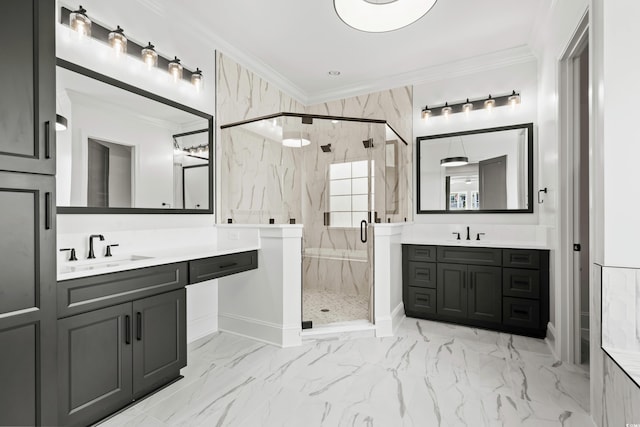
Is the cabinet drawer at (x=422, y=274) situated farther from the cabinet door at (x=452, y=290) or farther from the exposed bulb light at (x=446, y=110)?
the exposed bulb light at (x=446, y=110)

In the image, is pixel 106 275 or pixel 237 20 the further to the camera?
pixel 237 20

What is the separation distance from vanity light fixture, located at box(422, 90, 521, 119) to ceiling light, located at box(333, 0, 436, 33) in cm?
168

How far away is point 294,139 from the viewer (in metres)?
3.06

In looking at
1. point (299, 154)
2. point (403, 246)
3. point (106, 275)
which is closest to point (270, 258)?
point (299, 154)

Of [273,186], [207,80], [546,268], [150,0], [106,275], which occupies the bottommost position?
[546,268]

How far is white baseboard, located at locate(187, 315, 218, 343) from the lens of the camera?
2.82 m

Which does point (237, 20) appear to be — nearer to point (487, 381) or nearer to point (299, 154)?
point (299, 154)

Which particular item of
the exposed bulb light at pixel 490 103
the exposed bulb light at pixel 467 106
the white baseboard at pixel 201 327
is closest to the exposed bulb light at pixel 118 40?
the white baseboard at pixel 201 327

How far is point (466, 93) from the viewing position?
3.73 metres

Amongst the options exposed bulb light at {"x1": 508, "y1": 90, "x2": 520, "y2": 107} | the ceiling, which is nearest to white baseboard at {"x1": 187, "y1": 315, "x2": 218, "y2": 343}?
the ceiling

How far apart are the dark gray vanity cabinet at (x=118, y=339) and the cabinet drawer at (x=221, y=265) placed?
0.33 feet

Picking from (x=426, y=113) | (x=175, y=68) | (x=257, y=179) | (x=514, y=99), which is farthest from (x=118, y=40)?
(x=514, y=99)

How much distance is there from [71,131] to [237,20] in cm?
179

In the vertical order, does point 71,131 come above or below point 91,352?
above
